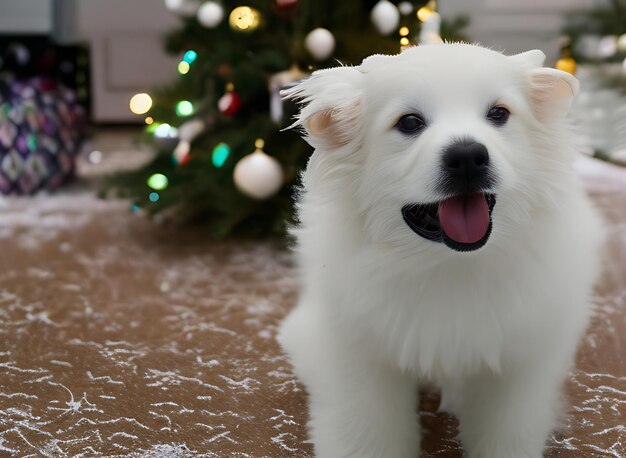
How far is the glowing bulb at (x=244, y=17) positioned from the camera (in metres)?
Result: 1.92

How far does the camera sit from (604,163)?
2205 millimetres

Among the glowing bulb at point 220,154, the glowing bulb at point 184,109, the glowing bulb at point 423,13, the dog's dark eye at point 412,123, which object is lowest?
the glowing bulb at point 220,154

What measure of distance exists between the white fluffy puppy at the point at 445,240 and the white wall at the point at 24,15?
4039 millimetres

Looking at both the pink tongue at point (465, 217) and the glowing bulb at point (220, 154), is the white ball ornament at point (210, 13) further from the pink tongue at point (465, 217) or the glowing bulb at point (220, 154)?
the pink tongue at point (465, 217)

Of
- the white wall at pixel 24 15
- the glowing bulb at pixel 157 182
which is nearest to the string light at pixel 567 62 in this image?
the glowing bulb at pixel 157 182

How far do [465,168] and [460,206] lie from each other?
61 millimetres

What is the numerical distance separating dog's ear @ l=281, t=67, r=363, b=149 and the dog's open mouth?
14 cm

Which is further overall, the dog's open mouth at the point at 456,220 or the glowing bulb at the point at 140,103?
the glowing bulb at the point at 140,103

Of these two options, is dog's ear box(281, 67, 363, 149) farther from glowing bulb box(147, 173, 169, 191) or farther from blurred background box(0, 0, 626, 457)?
glowing bulb box(147, 173, 169, 191)

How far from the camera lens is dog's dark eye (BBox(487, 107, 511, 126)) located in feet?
2.76

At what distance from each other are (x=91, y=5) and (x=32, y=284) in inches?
126

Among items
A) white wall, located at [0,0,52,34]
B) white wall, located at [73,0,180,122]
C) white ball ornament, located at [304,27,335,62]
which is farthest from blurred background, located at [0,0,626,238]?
white wall, located at [0,0,52,34]

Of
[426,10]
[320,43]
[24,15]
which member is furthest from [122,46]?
[426,10]

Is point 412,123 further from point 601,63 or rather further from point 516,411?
point 601,63
